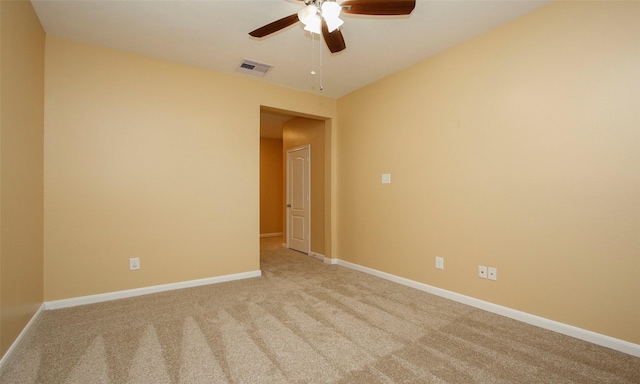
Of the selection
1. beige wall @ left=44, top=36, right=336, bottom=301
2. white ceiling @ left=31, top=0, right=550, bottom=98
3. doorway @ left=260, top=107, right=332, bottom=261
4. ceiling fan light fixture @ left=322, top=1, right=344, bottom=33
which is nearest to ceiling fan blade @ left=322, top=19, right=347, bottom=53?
ceiling fan light fixture @ left=322, top=1, right=344, bottom=33

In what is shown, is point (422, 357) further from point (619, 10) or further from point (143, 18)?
point (143, 18)

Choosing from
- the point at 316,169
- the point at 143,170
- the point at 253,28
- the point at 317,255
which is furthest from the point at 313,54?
the point at 317,255

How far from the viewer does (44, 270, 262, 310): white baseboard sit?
2.88 meters

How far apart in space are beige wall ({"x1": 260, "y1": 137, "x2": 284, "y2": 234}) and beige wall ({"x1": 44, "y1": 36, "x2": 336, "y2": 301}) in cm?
393

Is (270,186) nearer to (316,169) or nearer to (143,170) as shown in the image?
(316,169)

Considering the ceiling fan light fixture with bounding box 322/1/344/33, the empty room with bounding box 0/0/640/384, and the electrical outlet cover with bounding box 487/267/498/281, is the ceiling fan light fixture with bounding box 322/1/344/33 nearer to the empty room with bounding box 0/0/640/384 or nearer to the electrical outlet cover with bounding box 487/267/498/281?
the empty room with bounding box 0/0/640/384

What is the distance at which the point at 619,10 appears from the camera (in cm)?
208

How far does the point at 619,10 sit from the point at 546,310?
2.31 m

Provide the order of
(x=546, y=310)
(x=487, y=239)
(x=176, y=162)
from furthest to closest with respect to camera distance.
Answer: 1. (x=176, y=162)
2. (x=487, y=239)
3. (x=546, y=310)

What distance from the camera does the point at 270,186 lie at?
8.05 metres

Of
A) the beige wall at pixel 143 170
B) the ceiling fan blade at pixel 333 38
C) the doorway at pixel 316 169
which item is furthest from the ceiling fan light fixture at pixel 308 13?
the doorway at pixel 316 169

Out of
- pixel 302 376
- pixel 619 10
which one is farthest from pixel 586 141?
pixel 302 376

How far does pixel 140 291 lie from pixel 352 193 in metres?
2.97

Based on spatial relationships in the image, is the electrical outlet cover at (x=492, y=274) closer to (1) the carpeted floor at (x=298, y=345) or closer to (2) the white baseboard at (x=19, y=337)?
(1) the carpeted floor at (x=298, y=345)
